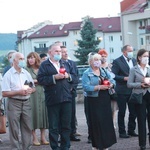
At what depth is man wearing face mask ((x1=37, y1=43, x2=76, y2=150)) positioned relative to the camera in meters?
8.73

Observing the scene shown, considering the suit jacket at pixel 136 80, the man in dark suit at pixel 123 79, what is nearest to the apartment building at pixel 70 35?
the man in dark suit at pixel 123 79

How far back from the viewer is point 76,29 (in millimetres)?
109000

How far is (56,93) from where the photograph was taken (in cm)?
874

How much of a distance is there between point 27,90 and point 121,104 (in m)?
2.92

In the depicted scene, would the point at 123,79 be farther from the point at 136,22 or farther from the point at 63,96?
the point at 136,22

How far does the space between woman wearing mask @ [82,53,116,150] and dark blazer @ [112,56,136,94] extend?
1.76 m

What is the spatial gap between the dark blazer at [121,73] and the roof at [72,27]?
92.3 metres

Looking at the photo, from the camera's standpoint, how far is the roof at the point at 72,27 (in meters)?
105

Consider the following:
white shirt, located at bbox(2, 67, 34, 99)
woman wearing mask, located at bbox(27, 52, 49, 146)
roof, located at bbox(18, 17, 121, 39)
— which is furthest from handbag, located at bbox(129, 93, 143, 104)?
roof, located at bbox(18, 17, 121, 39)

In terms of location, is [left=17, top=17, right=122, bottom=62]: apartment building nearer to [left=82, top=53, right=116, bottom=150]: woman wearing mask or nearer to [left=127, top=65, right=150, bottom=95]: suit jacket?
[left=127, top=65, right=150, bottom=95]: suit jacket

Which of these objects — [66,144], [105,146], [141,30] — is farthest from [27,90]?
[141,30]

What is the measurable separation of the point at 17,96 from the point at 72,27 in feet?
333

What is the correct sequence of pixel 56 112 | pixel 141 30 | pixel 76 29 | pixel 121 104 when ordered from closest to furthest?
pixel 56 112 → pixel 121 104 → pixel 141 30 → pixel 76 29

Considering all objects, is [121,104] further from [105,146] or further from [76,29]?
[76,29]
